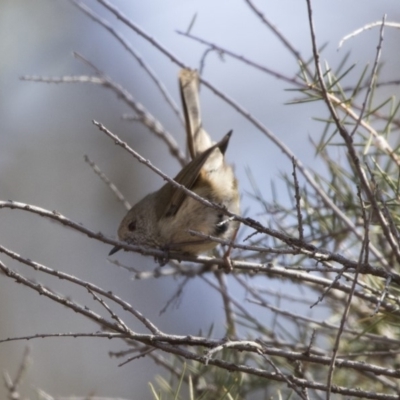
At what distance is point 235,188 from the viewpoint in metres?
3.70

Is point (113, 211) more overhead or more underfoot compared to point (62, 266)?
more overhead

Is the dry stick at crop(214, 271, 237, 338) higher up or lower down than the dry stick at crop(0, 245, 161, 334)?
higher up

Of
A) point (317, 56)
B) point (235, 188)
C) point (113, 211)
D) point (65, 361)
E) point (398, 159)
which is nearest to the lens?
point (317, 56)

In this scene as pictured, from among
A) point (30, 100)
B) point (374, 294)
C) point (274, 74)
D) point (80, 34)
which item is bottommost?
point (374, 294)

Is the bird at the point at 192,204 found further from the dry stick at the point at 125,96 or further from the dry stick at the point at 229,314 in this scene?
the dry stick at the point at 229,314

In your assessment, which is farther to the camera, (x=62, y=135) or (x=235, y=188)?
(x=62, y=135)

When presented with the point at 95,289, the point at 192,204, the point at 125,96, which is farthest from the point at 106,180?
the point at 95,289

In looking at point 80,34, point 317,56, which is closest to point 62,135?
point 80,34

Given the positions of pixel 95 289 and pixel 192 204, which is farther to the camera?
pixel 192 204

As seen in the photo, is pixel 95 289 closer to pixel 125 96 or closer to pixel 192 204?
pixel 125 96

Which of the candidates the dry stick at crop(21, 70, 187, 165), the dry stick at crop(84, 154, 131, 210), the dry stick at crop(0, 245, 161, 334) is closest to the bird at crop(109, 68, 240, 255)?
the dry stick at crop(21, 70, 187, 165)

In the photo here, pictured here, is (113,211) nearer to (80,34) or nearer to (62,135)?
(62,135)

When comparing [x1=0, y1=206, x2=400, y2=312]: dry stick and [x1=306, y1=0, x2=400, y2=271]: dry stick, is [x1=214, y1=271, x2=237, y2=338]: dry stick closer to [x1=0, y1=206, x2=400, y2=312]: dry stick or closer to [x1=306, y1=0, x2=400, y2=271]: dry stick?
[x1=0, y1=206, x2=400, y2=312]: dry stick

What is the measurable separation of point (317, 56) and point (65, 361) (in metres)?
5.79
